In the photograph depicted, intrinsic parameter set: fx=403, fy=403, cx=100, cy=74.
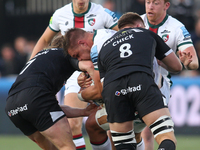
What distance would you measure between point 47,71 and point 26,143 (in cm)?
440

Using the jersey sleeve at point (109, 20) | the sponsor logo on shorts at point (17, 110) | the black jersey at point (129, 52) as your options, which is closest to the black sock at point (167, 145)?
the black jersey at point (129, 52)

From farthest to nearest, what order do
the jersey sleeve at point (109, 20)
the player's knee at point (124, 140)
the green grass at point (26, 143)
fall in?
the green grass at point (26, 143) → the jersey sleeve at point (109, 20) → the player's knee at point (124, 140)

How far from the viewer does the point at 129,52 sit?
4.54 metres

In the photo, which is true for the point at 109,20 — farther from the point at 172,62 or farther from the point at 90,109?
the point at 172,62

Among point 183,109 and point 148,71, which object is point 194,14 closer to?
point 183,109

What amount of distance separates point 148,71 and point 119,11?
300 inches

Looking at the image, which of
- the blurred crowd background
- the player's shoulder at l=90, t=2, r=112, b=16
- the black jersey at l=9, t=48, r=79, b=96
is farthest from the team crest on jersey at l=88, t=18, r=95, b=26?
the blurred crowd background

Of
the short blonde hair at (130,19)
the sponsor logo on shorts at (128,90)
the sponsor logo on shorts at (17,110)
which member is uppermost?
the short blonde hair at (130,19)

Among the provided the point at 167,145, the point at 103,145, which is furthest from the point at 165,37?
the point at 167,145

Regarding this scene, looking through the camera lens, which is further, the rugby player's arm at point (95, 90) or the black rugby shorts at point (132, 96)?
the rugby player's arm at point (95, 90)

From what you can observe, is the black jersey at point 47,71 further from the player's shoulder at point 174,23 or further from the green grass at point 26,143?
the green grass at point 26,143

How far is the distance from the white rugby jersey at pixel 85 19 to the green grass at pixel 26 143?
263cm

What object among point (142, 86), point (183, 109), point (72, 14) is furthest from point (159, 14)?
point (183, 109)

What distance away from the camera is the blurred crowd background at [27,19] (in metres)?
11.6
